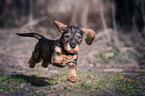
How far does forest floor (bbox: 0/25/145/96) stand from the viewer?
271 centimetres

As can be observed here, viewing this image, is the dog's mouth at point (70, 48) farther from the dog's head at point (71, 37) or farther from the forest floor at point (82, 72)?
the forest floor at point (82, 72)

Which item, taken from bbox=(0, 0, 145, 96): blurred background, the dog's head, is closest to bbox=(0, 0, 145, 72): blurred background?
bbox=(0, 0, 145, 96): blurred background

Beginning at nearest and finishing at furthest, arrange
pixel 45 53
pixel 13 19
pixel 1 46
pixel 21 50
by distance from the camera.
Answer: pixel 45 53 < pixel 21 50 < pixel 1 46 < pixel 13 19

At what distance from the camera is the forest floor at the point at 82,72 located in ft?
8.87

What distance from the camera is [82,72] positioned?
4.40 meters

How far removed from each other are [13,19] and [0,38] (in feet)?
5.94

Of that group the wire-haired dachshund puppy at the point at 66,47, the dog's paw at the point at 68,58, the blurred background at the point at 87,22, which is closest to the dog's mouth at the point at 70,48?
the wire-haired dachshund puppy at the point at 66,47

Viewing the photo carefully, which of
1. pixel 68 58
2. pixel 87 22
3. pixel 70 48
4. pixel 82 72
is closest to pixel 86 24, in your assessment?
pixel 87 22

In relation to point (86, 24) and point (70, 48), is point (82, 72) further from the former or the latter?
point (86, 24)

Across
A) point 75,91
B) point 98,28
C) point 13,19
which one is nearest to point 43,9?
point 13,19

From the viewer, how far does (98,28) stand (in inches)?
376

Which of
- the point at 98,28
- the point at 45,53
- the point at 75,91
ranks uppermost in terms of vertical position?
the point at 98,28

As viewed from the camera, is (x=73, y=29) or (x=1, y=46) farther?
(x=1, y=46)

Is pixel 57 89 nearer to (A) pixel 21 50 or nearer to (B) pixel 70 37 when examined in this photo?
(B) pixel 70 37
